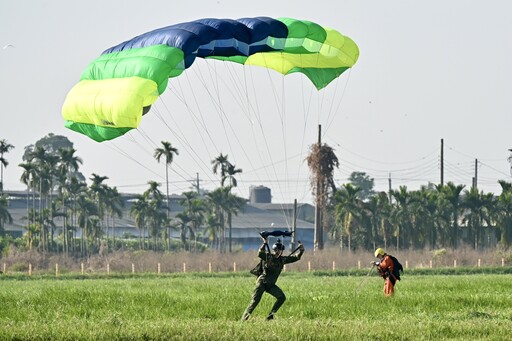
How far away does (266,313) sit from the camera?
2916cm

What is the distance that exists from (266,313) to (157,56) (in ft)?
25.8

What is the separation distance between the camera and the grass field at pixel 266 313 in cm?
2355

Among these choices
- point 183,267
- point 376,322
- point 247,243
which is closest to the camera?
point 376,322

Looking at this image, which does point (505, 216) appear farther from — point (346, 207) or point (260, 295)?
point (260, 295)

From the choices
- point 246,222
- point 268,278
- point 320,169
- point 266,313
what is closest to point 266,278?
point 268,278

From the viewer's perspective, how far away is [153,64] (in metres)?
32.6

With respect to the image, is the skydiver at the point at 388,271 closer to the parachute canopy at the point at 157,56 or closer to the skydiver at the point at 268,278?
the skydiver at the point at 268,278

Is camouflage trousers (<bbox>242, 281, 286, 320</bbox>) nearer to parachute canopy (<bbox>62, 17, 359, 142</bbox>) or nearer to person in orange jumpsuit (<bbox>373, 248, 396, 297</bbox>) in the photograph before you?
person in orange jumpsuit (<bbox>373, 248, 396, 297</bbox>)

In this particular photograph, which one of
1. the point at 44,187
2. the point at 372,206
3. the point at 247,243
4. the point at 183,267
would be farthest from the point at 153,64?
the point at 247,243

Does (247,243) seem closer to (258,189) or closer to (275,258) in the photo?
(258,189)

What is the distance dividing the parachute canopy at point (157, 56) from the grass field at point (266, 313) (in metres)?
5.01

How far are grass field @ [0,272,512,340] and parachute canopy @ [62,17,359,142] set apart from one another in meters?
5.01

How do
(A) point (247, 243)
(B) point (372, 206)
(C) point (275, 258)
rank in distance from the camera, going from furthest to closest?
1. (A) point (247, 243)
2. (B) point (372, 206)
3. (C) point (275, 258)

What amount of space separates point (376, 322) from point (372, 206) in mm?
83703
